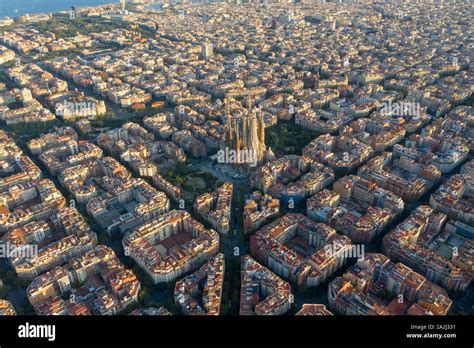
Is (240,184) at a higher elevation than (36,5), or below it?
below

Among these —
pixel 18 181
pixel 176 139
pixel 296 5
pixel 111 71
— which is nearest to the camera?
pixel 18 181

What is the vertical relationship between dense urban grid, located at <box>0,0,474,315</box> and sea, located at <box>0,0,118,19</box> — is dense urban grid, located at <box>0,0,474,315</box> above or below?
below

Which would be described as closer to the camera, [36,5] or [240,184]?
[240,184]

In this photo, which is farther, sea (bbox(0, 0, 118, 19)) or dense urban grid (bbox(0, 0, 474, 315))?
sea (bbox(0, 0, 118, 19))

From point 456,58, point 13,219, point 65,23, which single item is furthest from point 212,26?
point 13,219

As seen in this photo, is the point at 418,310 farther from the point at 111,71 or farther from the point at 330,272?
the point at 111,71
